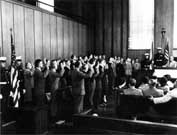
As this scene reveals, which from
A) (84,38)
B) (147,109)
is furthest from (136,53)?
(147,109)

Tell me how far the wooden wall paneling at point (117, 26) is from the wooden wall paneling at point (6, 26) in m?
8.59

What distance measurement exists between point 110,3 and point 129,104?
1127 cm

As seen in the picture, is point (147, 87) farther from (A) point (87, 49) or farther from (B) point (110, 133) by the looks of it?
(A) point (87, 49)

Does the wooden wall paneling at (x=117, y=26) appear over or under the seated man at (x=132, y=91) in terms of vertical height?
over

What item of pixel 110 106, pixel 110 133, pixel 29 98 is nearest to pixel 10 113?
pixel 29 98

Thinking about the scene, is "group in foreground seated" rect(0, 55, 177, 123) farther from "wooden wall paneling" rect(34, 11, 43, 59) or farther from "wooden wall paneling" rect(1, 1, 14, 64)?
"wooden wall paneling" rect(34, 11, 43, 59)

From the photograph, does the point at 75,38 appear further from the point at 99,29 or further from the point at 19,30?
the point at 19,30

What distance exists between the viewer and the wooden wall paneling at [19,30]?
7.92 m

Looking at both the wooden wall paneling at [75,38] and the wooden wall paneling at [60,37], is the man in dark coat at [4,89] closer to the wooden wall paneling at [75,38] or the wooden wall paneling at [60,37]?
the wooden wall paneling at [60,37]

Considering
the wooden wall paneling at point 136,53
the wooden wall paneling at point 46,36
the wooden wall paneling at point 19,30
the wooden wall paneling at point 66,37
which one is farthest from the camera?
the wooden wall paneling at point 136,53

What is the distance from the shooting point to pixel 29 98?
23.3ft

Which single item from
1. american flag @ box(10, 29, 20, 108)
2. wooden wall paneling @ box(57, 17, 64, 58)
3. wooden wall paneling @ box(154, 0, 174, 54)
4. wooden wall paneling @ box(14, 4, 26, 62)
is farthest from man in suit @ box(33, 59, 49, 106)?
wooden wall paneling @ box(154, 0, 174, 54)

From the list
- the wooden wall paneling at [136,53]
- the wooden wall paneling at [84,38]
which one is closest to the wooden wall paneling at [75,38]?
the wooden wall paneling at [84,38]

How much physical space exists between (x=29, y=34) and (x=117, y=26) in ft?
25.3
